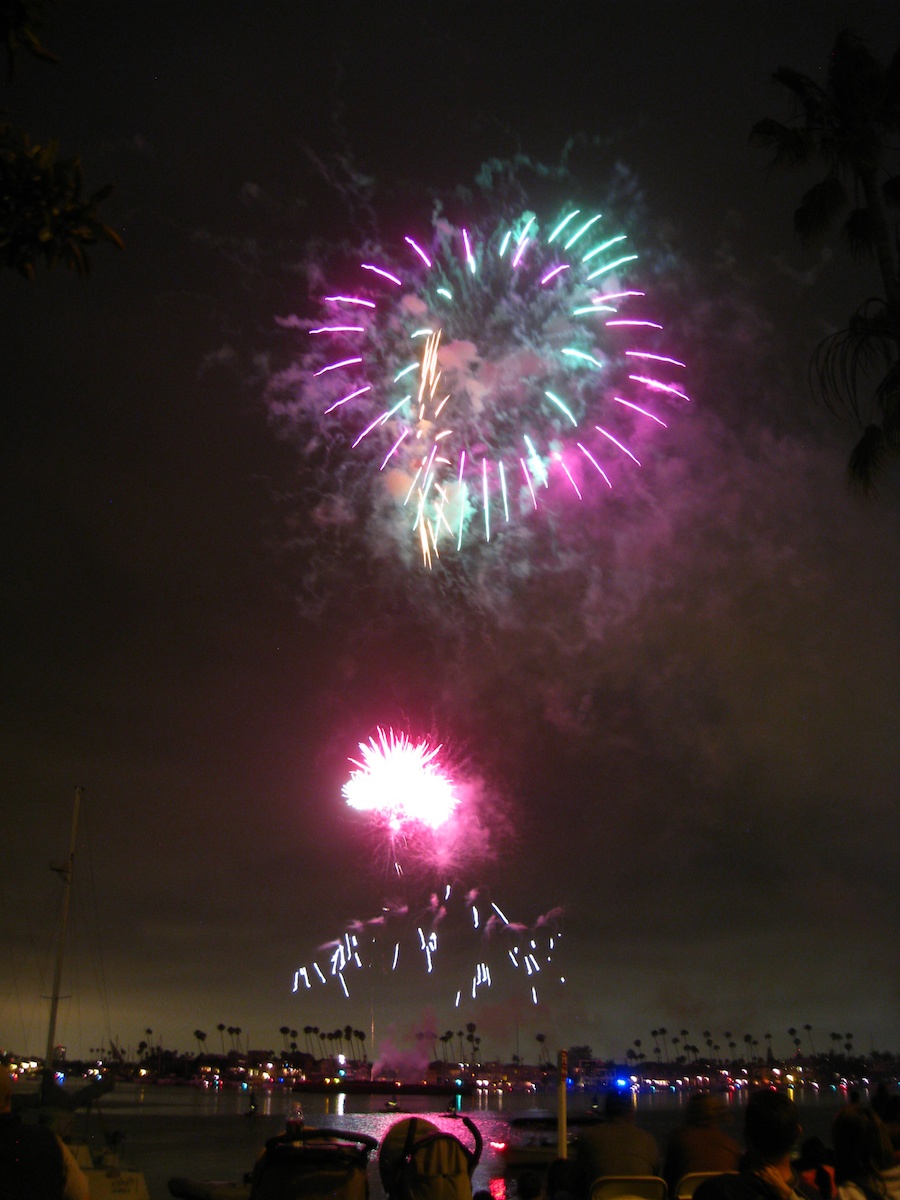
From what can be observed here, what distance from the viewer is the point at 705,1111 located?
262 inches

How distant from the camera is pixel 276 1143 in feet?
17.3

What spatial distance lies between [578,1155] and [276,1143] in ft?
7.07

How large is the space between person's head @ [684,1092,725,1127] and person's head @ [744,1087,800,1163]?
2.79 m

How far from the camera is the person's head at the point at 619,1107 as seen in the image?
21.7 feet

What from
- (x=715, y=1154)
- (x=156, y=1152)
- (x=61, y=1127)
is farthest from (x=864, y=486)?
(x=156, y=1152)

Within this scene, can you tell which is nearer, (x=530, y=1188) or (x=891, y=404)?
(x=530, y=1188)

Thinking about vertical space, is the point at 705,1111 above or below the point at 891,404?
below

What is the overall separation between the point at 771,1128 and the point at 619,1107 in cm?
315

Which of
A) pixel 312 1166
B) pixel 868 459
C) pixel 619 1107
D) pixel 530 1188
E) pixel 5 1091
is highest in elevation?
pixel 868 459

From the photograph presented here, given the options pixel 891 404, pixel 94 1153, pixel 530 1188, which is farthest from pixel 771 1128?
pixel 94 1153

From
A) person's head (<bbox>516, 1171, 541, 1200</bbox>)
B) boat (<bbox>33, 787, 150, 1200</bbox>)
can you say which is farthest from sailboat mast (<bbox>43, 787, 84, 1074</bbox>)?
person's head (<bbox>516, 1171, 541, 1200</bbox>)

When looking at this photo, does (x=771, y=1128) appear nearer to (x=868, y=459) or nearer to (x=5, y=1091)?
(x=5, y=1091)

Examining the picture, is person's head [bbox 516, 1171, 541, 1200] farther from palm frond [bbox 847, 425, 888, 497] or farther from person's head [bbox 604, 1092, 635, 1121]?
palm frond [bbox 847, 425, 888, 497]

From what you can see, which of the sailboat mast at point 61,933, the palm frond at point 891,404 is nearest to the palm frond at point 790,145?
the palm frond at point 891,404
